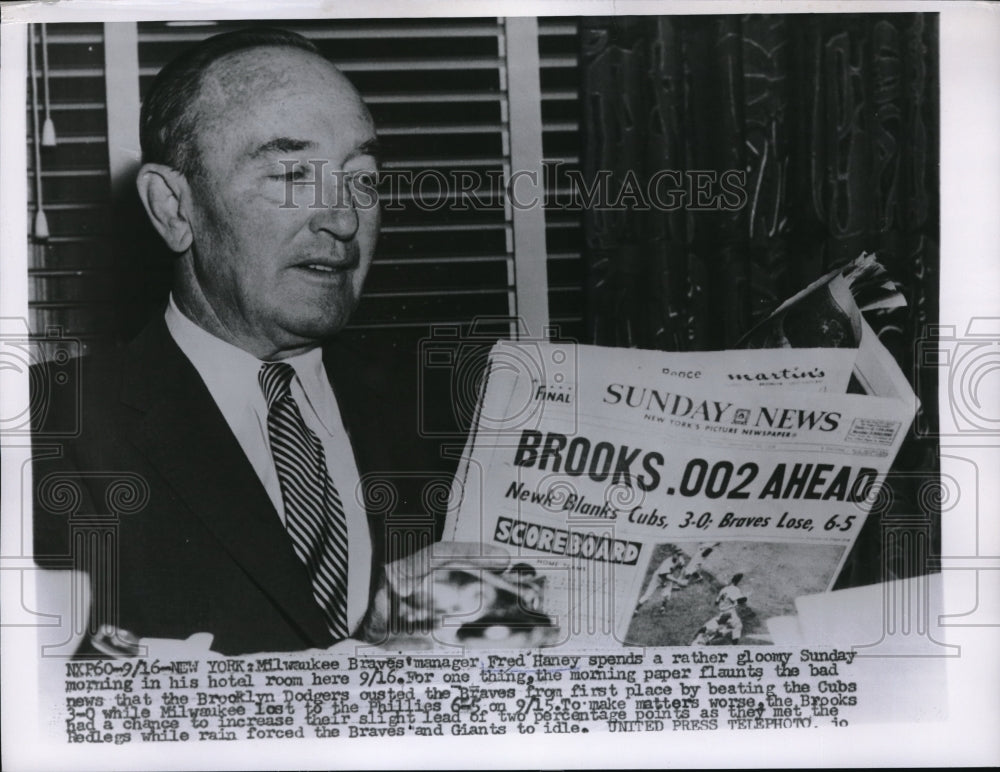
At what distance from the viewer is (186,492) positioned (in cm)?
320

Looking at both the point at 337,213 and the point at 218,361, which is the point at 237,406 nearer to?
the point at 218,361

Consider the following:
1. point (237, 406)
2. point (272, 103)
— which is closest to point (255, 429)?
point (237, 406)

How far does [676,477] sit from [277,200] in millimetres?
1417

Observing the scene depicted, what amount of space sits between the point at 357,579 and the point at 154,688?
68cm

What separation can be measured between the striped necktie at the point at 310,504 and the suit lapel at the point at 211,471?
0.04 meters

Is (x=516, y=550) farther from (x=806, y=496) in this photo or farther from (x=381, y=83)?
(x=381, y=83)

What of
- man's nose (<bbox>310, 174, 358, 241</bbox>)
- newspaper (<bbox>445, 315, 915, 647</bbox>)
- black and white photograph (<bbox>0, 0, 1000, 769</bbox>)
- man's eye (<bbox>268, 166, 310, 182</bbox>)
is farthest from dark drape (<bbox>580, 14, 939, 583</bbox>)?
man's eye (<bbox>268, 166, 310, 182</bbox>)

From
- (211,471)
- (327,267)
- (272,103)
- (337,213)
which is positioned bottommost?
(211,471)

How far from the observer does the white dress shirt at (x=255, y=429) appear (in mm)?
3221

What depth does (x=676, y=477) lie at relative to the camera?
A: 3.26 metres

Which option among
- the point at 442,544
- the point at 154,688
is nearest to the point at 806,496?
the point at 442,544

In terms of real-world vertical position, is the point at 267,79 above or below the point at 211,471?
above

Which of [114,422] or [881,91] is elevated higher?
[881,91]

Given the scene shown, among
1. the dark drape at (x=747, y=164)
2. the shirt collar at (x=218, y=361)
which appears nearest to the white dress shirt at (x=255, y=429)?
the shirt collar at (x=218, y=361)
